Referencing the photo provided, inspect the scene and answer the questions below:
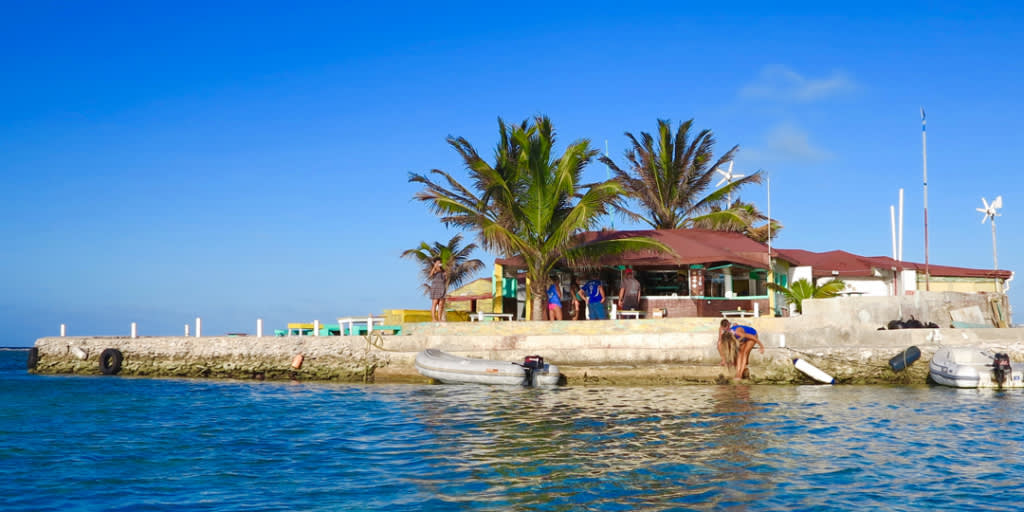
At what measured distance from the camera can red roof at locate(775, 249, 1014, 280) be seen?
1282 inches

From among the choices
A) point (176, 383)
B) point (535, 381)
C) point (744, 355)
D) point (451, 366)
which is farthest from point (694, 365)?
point (176, 383)

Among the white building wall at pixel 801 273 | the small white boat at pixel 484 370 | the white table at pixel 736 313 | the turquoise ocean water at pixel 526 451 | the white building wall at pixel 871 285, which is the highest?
the white building wall at pixel 801 273

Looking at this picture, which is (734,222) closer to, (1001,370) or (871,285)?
(871,285)

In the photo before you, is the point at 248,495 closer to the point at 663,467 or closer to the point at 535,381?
the point at 663,467

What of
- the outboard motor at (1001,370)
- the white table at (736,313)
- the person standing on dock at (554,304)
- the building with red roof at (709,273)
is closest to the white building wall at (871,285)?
the building with red roof at (709,273)

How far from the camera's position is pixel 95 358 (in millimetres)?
27031

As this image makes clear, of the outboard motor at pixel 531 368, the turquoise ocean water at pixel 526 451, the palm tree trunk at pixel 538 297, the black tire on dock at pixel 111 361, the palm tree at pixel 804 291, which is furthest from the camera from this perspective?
the black tire on dock at pixel 111 361

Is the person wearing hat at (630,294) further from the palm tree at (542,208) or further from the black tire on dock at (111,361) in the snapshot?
the black tire on dock at (111,361)

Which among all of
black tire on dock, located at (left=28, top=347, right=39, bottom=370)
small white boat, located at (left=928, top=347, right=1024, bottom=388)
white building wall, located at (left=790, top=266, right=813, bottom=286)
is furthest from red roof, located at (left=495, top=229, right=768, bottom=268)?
black tire on dock, located at (left=28, top=347, right=39, bottom=370)

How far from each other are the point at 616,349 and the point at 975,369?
334 inches

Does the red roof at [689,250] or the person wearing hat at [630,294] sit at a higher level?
the red roof at [689,250]

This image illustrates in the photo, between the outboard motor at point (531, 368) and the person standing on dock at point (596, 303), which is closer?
the outboard motor at point (531, 368)

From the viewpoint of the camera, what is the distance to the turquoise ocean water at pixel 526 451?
804cm

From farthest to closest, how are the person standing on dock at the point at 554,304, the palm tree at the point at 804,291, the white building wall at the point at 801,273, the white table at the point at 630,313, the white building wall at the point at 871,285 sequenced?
the white building wall at the point at 871,285 < the white building wall at the point at 801,273 < the palm tree at the point at 804,291 < the person standing on dock at the point at 554,304 < the white table at the point at 630,313
